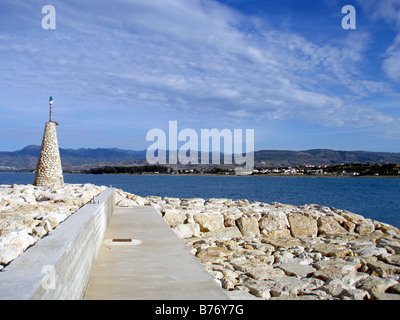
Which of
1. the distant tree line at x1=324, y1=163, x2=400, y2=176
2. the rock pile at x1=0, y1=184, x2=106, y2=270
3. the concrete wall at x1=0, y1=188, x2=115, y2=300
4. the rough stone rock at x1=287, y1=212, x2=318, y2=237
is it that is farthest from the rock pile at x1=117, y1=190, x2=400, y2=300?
the distant tree line at x1=324, y1=163, x2=400, y2=176

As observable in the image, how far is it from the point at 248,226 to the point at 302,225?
1.99 metres

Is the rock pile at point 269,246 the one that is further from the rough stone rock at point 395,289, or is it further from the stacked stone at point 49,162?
the stacked stone at point 49,162

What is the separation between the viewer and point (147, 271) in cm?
452

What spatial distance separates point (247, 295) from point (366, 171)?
106m

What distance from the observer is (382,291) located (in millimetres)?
6270

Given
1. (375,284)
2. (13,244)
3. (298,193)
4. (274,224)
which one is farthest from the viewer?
(298,193)

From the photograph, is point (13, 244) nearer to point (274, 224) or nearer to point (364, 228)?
point (274, 224)

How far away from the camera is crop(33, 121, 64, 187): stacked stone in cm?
1414

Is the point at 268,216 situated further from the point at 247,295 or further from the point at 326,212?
the point at 247,295

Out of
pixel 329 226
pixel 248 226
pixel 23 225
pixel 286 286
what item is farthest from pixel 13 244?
pixel 329 226

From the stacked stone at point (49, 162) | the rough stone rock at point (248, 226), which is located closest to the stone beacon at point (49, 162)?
the stacked stone at point (49, 162)
